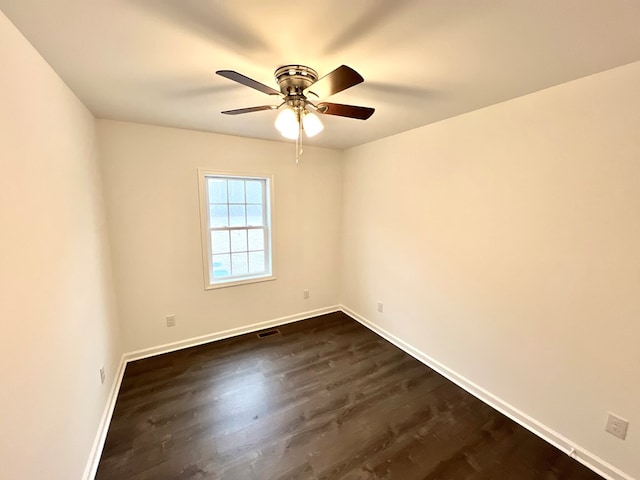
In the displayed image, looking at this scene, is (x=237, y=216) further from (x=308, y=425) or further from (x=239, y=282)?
(x=308, y=425)

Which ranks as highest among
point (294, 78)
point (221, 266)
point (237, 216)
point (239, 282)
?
point (294, 78)

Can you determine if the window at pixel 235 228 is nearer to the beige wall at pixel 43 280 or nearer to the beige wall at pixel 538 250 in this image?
the beige wall at pixel 43 280

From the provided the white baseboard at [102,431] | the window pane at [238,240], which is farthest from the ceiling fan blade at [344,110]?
the white baseboard at [102,431]

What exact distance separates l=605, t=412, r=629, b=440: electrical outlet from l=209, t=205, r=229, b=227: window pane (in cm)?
354

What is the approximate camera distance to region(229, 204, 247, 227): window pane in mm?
3258

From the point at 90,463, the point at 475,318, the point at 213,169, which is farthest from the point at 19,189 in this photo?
the point at 475,318

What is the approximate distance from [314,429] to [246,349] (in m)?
1.32

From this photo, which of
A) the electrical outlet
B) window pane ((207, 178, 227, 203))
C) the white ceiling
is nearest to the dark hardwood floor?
the electrical outlet

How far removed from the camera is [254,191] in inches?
133

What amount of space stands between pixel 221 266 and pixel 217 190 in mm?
917

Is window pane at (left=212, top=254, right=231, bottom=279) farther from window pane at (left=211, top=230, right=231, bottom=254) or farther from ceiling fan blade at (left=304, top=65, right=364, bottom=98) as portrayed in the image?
ceiling fan blade at (left=304, top=65, right=364, bottom=98)

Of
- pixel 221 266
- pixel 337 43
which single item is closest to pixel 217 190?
pixel 221 266

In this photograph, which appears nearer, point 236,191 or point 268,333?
point 236,191

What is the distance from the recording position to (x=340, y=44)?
128 centimetres
